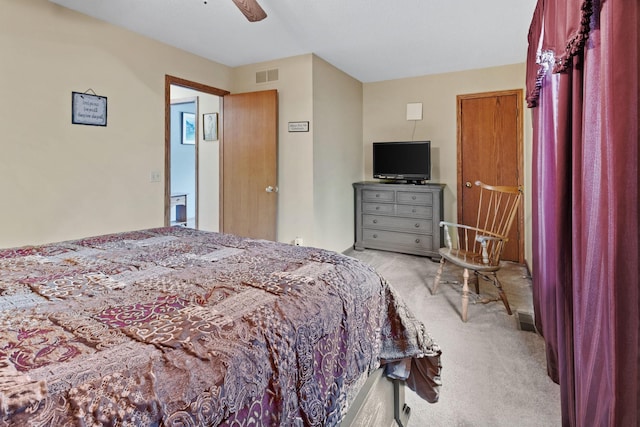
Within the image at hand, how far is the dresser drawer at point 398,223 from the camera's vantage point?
4.38 m

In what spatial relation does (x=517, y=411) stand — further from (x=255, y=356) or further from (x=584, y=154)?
(x=255, y=356)

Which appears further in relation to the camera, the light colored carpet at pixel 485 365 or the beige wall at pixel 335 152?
the beige wall at pixel 335 152

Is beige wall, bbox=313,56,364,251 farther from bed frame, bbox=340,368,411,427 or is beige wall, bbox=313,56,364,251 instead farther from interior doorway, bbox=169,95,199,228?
interior doorway, bbox=169,95,199,228

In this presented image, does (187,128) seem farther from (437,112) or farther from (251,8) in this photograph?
→ (251,8)

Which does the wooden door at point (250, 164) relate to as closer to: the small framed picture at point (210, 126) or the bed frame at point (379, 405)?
the small framed picture at point (210, 126)

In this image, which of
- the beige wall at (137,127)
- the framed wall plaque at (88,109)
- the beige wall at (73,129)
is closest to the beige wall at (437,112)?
the beige wall at (137,127)

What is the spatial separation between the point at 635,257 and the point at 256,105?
3.75 metres

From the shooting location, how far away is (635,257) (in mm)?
791

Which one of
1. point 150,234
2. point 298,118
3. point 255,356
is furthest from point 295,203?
point 255,356

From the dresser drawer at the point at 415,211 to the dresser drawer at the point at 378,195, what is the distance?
168 millimetres

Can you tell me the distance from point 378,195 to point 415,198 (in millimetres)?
511

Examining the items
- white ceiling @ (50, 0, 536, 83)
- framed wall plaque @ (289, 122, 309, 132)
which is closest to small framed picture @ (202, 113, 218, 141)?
white ceiling @ (50, 0, 536, 83)

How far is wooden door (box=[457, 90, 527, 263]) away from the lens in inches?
163

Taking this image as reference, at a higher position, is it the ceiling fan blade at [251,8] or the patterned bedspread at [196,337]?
the ceiling fan blade at [251,8]
